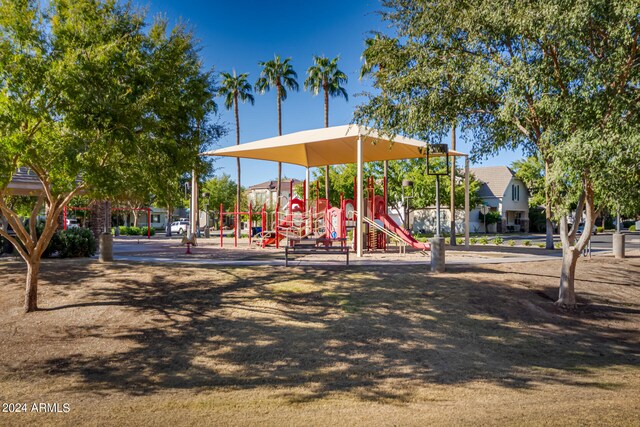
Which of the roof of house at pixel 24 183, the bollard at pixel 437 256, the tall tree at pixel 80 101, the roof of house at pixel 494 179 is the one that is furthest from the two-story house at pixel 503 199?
the tall tree at pixel 80 101

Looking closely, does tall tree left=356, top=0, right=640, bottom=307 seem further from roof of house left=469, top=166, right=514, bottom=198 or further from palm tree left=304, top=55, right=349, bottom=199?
roof of house left=469, top=166, right=514, bottom=198

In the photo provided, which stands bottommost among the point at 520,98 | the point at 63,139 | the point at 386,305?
the point at 386,305

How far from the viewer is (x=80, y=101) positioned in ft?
28.9

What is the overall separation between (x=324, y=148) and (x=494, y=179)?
134 feet

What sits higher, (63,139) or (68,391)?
(63,139)

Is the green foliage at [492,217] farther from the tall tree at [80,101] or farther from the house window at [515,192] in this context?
the tall tree at [80,101]

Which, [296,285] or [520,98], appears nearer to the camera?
[520,98]

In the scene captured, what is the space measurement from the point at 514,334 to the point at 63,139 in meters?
10.3

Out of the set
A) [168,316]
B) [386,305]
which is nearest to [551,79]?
[386,305]

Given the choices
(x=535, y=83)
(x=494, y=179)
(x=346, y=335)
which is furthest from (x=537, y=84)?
(x=494, y=179)

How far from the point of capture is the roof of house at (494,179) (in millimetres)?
54031

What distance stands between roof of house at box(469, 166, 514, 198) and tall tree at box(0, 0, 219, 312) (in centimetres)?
4824

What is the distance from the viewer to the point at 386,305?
10.5 meters

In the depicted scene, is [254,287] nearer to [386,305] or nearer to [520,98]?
[386,305]
